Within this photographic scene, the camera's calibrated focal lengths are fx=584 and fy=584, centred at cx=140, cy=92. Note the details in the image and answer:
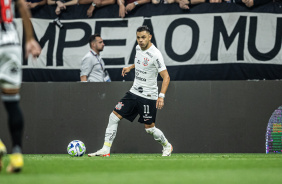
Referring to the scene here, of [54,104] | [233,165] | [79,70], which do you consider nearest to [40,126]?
[54,104]

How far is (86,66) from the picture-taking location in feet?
41.0

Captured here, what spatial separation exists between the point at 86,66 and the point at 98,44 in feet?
1.79

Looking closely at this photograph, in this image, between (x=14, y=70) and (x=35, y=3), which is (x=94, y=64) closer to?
(x=35, y=3)

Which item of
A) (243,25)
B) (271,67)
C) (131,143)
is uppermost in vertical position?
(243,25)

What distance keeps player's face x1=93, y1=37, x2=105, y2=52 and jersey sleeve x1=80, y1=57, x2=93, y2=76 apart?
12.2 inches

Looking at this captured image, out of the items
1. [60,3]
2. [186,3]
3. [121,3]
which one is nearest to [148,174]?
Result: [186,3]

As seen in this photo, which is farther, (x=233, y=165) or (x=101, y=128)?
(x=101, y=128)

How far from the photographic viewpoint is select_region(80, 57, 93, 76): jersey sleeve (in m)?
12.5

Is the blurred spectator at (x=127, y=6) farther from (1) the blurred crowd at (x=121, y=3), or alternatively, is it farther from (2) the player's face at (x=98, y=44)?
(2) the player's face at (x=98, y=44)

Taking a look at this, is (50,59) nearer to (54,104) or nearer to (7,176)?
(54,104)

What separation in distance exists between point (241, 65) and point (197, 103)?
4.08 feet

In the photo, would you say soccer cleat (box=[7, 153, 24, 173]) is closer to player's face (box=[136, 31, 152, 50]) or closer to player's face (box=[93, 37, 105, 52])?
player's face (box=[136, 31, 152, 50])

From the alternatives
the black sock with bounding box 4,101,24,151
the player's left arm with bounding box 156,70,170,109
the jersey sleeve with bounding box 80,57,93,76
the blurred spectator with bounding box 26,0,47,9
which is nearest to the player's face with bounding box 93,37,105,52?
the jersey sleeve with bounding box 80,57,93,76

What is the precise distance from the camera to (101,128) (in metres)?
12.7
